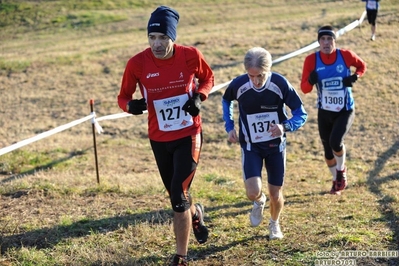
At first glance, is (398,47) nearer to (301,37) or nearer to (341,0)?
(301,37)

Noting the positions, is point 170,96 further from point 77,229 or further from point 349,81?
point 349,81

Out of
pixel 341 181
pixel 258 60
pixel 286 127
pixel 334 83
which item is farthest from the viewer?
pixel 341 181

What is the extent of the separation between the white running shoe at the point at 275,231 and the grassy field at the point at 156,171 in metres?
0.09

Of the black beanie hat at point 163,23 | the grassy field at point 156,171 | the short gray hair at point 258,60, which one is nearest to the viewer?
the black beanie hat at point 163,23

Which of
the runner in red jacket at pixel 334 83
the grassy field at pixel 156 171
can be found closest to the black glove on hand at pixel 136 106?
the grassy field at pixel 156 171

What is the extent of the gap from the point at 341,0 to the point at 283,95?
2698 centimetres

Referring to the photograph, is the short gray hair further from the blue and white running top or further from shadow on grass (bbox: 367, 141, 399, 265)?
shadow on grass (bbox: 367, 141, 399, 265)

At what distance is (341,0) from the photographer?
30547mm

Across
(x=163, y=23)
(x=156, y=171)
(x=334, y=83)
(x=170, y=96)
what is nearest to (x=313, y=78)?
(x=334, y=83)

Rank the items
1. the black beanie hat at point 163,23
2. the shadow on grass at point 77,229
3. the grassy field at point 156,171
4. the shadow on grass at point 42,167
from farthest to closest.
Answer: the shadow on grass at point 42,167 < the shadow on grass at point 77,229 < the grassy field at point 156,171 < the black beanie hat at point 163,23

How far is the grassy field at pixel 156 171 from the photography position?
5.23 meters

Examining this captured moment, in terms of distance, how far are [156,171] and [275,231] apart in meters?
4.58

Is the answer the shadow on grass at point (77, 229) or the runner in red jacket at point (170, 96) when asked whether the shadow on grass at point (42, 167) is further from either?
the runner in red jacket at point (170, 96)

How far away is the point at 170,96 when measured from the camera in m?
5.07
